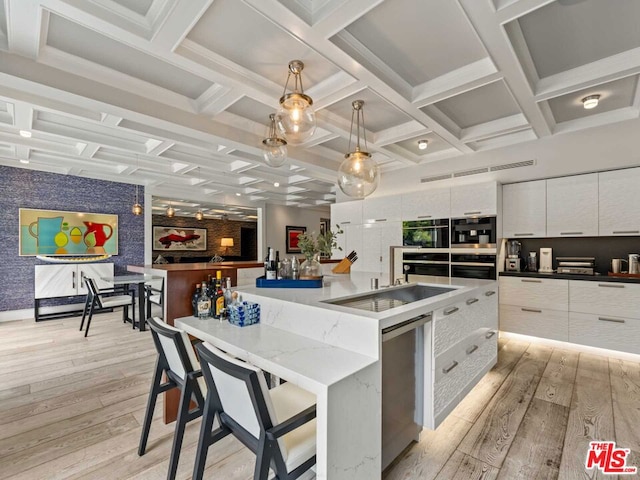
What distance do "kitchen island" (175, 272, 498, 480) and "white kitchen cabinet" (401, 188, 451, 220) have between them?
2.28 meters

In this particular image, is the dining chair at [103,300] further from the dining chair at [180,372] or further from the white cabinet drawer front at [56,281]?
the dining chair at [180,372]

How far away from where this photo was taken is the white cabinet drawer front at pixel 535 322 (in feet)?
11.5

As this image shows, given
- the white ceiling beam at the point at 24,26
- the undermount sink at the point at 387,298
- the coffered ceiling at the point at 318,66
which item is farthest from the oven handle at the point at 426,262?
the white ceiling beam at the point at 24,26

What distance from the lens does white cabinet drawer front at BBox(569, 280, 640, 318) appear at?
309 cm

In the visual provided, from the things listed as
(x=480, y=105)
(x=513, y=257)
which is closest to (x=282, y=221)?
(x=513, y=257)

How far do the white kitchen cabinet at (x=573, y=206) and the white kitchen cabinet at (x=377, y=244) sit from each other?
197 centimetres

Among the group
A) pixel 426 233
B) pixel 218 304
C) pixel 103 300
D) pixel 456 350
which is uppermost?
pixel 426 233

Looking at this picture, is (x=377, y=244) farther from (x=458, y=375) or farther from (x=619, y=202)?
(x=458, y=375)

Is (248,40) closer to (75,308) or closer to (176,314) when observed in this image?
(176,314)

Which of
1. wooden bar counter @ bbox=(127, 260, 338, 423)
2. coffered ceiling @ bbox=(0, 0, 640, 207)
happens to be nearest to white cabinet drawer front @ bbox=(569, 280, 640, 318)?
coffered ceiling @ bbox=(0, 0, 640, 207)

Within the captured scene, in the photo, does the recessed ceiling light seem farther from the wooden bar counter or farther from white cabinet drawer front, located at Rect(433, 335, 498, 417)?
the wooden bar counter

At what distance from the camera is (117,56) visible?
2.32 m

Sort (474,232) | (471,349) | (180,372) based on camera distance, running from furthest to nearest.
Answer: (474,232) < (471,349) < (180,372)

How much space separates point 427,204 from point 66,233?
6240mm
